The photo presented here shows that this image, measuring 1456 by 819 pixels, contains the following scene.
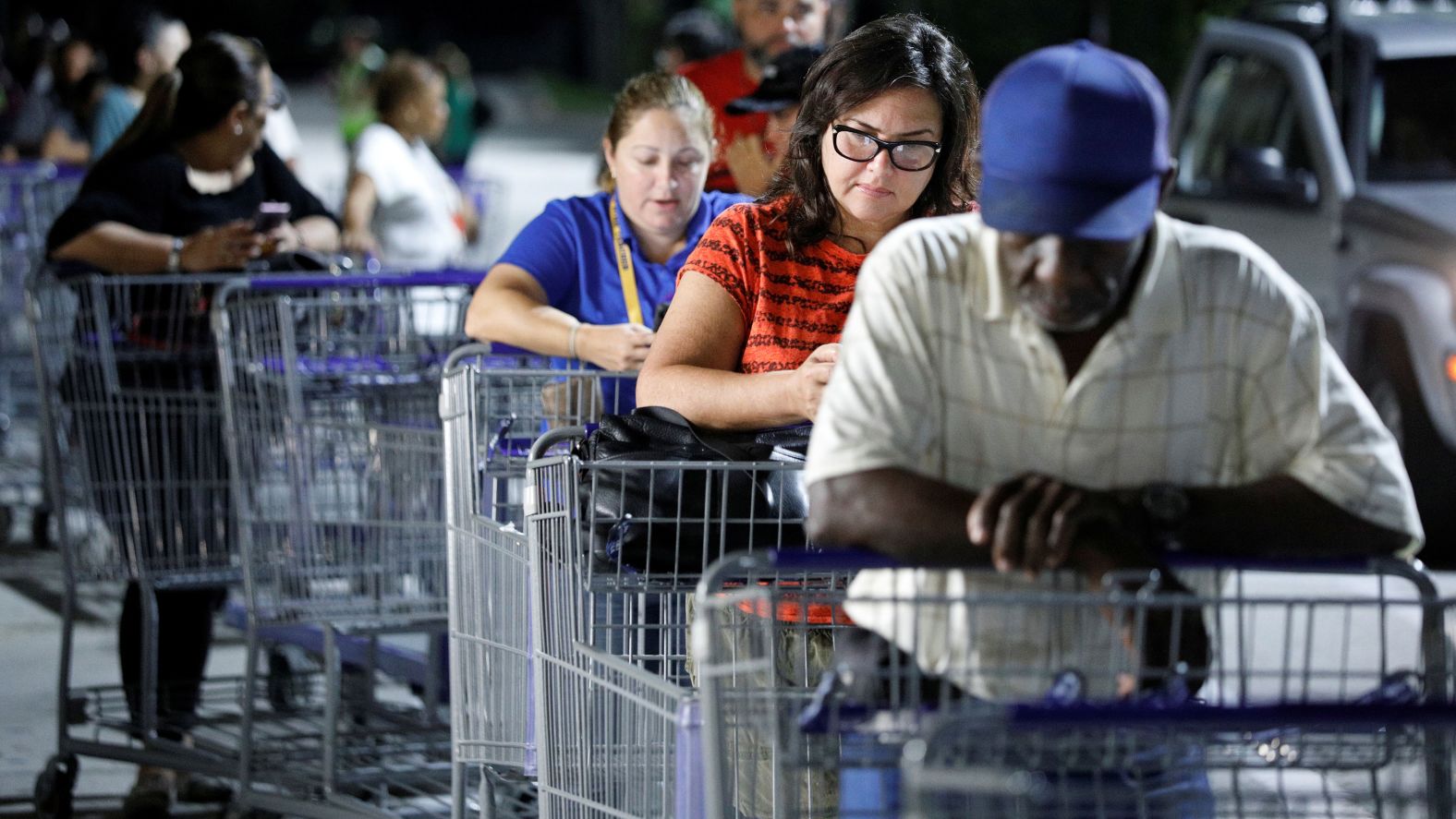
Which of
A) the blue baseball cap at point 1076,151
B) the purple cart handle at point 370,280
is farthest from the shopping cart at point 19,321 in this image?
the blue baseball cap at point 1076,151

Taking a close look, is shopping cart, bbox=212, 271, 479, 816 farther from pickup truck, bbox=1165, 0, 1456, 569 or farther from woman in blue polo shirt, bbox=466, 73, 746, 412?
pickup truck, bbox=1165, 0, 1456, 569

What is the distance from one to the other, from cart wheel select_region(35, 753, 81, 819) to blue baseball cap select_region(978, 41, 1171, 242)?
3.72m

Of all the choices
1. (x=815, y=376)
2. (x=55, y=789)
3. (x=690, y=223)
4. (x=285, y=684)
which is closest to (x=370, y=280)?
(x=690, y=223)

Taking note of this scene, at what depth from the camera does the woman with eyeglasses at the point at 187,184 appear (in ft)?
19.3

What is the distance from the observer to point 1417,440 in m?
8.23

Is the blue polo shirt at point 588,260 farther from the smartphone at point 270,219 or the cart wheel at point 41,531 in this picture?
the cart wheel at point 41,531

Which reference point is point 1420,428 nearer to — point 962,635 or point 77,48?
point 962,635

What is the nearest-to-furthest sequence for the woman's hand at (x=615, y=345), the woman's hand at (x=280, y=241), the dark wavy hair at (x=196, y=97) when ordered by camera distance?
the woman's hand at (x=615, y=345), the woman's hand at (x=280, y=241), the dark wavy hair at (x=196, y=97)

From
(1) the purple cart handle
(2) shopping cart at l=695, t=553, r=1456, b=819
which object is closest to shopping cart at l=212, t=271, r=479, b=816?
(1) the purple cart handle

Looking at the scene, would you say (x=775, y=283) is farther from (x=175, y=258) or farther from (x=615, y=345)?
(x=175, y=258)

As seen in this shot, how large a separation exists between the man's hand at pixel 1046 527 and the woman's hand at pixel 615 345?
2.11 m

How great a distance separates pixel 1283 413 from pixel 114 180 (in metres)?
4.35

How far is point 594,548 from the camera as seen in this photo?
132 inches

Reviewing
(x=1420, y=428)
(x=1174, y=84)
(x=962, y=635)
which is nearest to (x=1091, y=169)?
(x=962, y=635)
